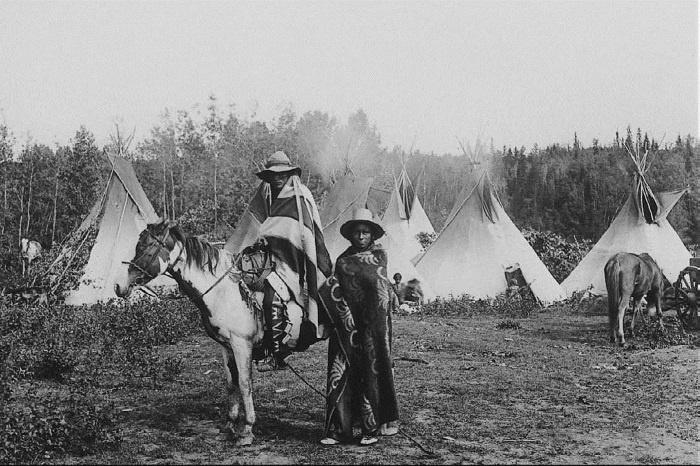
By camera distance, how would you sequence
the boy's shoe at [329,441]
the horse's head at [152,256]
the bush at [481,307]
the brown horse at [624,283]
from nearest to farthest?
the horse's head at [152,256] → the boy's shoe at [329,441] → the brown horse at [624,283] → the bush at [481,307]

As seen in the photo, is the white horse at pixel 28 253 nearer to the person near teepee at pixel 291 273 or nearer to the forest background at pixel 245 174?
the forest background at pixel 245 174

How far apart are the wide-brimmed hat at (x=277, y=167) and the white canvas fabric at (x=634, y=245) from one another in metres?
15.0

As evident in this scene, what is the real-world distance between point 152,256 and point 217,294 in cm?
63

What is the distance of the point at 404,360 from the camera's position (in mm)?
9469

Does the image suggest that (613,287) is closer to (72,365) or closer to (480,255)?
(480,255)

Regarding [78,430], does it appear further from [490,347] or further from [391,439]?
[490,347]

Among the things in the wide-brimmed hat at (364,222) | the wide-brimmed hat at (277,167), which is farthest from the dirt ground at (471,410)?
the wide-brimmed hat at (277,167)

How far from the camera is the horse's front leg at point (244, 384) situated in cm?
519

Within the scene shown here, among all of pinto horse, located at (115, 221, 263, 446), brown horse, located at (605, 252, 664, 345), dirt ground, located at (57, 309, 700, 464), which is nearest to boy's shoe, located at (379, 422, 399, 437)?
dirt ground, located at (57, 309, 700, 464)

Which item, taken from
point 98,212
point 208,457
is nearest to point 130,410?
point 208,457

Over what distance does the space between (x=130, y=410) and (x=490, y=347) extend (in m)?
6.34

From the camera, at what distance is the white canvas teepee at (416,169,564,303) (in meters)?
18.7

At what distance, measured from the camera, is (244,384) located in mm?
5199

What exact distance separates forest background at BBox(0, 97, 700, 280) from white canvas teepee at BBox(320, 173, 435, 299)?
7.93 feet
